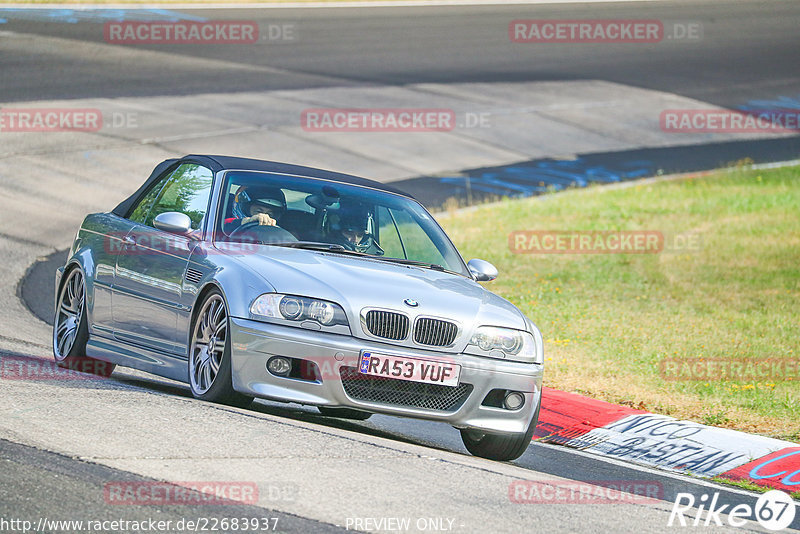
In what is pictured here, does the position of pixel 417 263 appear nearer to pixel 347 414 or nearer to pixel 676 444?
pixel 347 414

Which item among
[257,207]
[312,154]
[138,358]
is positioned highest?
[257,207]

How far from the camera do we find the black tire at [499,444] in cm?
766

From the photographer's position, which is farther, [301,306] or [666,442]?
[666,442]

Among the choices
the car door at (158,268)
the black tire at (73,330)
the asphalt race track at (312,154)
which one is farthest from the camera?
the black tire at (73,330)

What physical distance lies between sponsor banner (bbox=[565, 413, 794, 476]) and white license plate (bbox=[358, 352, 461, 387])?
208 centimetres

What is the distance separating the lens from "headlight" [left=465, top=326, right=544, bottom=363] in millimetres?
7316

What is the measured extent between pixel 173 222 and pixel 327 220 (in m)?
1.03

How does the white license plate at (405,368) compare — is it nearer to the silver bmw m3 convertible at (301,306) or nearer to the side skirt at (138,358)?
the silver bmw m3 convertible at (301,306)

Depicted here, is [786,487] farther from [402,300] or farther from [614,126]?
[614,126]

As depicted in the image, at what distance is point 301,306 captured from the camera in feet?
23.3

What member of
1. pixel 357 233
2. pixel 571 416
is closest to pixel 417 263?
pixel 357 233

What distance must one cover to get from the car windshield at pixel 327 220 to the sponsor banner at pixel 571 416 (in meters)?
1.53

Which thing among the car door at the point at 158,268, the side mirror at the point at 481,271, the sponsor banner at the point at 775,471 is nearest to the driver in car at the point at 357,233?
the side mirror at the point at 481,271

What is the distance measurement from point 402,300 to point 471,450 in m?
1.32
